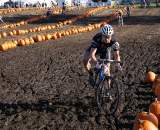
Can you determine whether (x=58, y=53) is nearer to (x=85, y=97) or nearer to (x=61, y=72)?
(x=61, y=72)

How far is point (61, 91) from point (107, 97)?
8.63ft

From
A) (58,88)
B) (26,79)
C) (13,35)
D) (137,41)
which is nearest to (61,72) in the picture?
(26,79)

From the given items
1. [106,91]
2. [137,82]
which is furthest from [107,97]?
[137,82]

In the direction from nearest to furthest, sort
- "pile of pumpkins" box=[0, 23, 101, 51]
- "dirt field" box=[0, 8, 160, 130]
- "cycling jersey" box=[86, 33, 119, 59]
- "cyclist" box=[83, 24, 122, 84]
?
"dirt field" box=[0, 8, 160, 130] < "cyclist" box=[83, 24, 122, 84] < "cycling jersey" box=[86, 33, 119, 59] < "pile of pumpkins" box=[0, 23, 101, 51]

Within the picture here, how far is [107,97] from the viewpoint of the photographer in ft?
33.8

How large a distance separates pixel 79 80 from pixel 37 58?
5.12 meters

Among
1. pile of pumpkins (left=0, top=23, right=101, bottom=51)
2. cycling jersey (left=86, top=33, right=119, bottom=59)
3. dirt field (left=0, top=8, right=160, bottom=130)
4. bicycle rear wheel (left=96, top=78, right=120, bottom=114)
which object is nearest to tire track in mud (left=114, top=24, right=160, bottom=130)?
dirt field (left=0, top=8, right=160, bottom=130)

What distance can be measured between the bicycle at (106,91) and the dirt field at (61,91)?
209 mm

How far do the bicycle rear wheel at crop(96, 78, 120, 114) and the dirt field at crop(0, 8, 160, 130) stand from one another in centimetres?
19

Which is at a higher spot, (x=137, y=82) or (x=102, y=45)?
(x=102, y=45)

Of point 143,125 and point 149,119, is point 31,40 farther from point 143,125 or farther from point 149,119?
point 143,125

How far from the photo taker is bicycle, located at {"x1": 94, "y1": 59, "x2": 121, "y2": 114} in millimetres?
10164

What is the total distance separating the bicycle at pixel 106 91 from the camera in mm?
10164

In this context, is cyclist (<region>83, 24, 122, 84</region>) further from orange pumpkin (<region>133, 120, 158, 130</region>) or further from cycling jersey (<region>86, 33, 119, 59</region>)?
orange pumpkin (<region>133, 120, 158, 130</region>)
